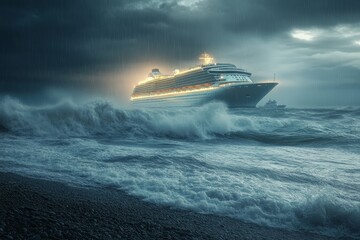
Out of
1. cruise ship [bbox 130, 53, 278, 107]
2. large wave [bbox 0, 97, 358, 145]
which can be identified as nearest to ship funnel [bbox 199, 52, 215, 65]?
cruise ship [bbox 130, 53, 278, 107]

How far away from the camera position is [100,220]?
2826mm

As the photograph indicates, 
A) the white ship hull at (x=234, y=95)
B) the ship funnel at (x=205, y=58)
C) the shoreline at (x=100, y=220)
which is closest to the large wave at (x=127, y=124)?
the shoreline at (x=100, y=220)

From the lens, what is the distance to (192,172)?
5.73 metres

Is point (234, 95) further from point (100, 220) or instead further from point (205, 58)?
point (100, 220)

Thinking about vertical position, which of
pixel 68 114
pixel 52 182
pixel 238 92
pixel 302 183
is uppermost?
pixel 238 92

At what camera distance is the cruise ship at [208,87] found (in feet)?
173

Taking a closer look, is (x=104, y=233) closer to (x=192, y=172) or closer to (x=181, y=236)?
(x=181, y=236)

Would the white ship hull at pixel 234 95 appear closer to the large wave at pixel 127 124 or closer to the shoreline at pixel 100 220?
the large wave at pixel 127 124

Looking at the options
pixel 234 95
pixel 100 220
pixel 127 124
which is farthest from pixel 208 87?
pixel 100 220

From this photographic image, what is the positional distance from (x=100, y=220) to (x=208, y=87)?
54346mm

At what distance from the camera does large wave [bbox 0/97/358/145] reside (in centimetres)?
1428

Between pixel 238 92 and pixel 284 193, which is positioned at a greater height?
pixel 238 92

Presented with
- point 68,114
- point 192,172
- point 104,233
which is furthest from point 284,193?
point 68,114

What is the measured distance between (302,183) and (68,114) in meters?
13.0
